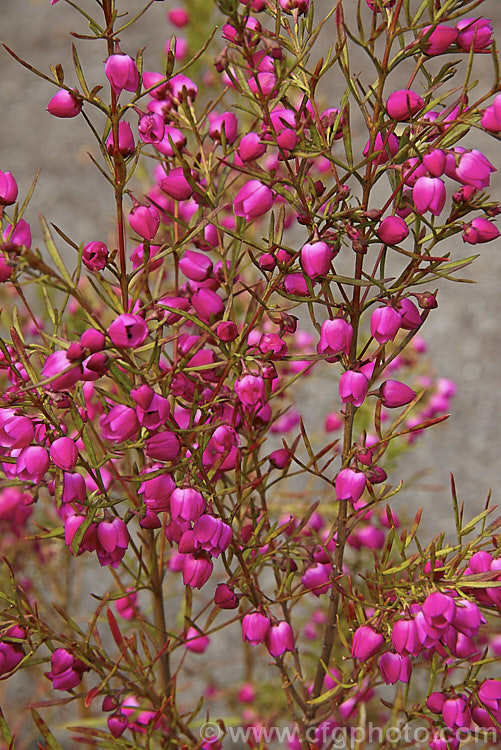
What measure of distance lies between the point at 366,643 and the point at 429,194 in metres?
0.26

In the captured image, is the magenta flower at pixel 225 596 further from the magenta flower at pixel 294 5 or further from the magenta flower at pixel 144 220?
the magenta flower at pixel 294 5

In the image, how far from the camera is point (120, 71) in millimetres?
419

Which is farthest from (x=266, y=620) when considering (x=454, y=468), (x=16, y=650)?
(x=454, y=468)

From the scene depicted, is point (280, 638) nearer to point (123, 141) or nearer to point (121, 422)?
point (121, 422)

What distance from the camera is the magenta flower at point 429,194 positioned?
397mm

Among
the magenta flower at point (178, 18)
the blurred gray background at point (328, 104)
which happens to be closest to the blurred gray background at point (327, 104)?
the blurred gray background at point (328, 104)

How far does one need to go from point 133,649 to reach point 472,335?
1.66 meters

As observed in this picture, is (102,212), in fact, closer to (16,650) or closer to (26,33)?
(26,33)

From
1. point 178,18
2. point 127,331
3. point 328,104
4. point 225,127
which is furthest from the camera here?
point 328,104

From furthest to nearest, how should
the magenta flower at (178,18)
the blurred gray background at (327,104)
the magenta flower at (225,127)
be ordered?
the blurred gray background at (327,104), the magenta flower at (178,18), the magenta flower at (225,127)

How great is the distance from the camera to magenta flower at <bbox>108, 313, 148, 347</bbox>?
1.26 ft

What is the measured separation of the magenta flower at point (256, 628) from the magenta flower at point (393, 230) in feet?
0.80

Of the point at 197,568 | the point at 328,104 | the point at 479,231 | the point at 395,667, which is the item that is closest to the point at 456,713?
the point at 395,667

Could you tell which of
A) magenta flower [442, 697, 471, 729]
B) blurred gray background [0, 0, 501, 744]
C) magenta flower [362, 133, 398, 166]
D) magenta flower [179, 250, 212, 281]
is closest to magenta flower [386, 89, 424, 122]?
magenta flower [362, 133, 398, 166]
